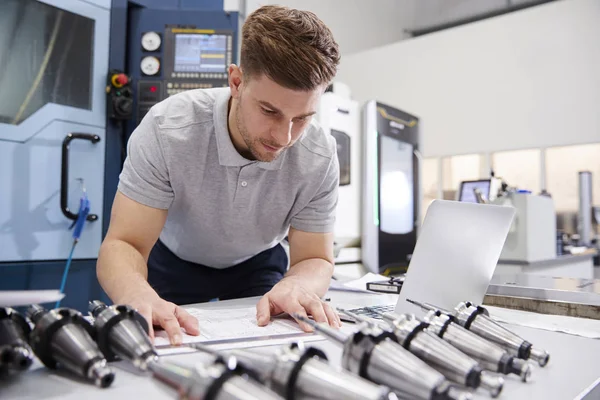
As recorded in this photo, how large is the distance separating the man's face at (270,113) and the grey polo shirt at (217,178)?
0.36 ft

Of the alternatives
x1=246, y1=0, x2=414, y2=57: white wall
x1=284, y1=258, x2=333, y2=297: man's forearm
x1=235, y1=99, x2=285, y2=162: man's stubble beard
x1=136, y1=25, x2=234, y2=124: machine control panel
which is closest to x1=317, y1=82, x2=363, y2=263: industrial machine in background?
x1=136, y1=25, x2=234, y2=124: machine control panel

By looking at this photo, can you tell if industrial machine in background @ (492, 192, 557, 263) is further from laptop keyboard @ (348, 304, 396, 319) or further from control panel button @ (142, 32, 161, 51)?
control panel button @ (142, 32, 161, 51)

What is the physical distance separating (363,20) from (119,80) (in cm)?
487

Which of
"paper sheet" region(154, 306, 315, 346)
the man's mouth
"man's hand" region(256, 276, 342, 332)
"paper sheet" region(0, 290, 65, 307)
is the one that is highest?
the man's mouth

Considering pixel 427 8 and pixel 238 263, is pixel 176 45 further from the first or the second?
pixel 427 8

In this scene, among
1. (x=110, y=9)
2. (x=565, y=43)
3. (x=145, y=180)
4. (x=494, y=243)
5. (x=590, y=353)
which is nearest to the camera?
(x=590, y=353)

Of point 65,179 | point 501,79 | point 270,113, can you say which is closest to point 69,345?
point 270,113

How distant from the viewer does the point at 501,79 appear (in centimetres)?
527

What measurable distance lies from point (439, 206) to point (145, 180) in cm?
67

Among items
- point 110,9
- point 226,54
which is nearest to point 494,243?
point 226,54

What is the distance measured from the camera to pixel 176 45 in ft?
8.23

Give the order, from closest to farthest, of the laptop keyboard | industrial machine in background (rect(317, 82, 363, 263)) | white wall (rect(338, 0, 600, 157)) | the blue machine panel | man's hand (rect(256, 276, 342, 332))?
1. man's hand (rect(256, 276, 342, 332))
2. the laptop keyboard
3. the blue machine panel
4. industrial machine in background (rect(317, 82, 363, 263))
5. white wall (rect(338, 0, 600, 157))

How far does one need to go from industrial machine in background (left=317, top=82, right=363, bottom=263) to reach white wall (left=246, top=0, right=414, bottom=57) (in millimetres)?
2890

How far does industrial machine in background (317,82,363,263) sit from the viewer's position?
3.00 meters
